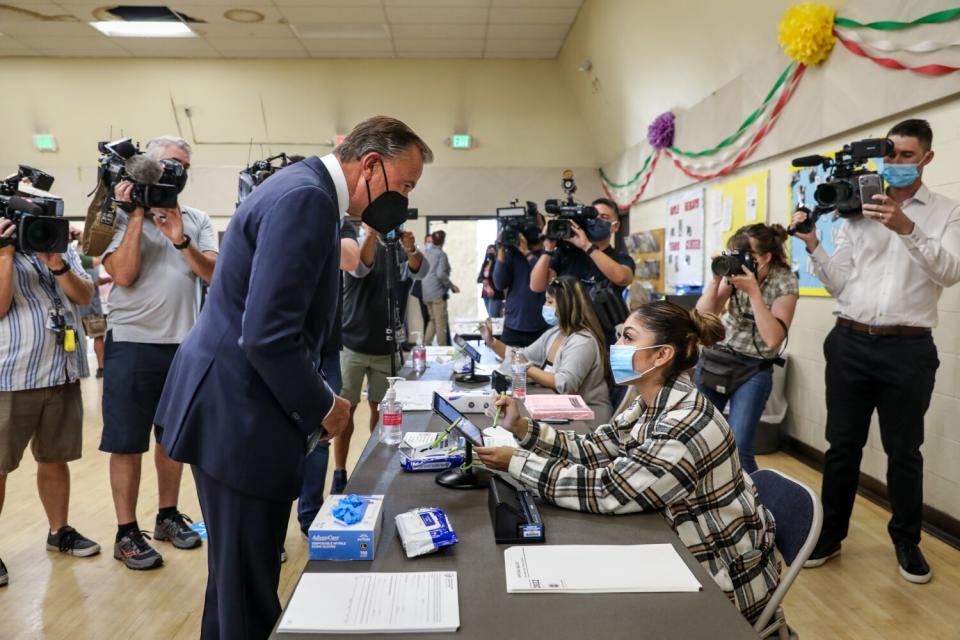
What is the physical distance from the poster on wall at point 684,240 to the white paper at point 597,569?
4421 mm

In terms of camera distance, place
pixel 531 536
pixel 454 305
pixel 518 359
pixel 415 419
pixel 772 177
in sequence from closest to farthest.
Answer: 1. pixel 531 536
2. pixel 415 419
3. pixel 518 359
4. pixel 772 177
5. pixel 454 305

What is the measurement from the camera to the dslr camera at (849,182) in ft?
7.21

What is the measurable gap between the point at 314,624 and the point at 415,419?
1228 millimetres

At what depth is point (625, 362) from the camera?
62.6 inches

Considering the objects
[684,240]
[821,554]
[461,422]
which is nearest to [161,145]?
[461,422]

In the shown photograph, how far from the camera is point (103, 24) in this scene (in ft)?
21.5

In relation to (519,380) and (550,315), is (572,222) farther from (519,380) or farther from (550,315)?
(519,380)

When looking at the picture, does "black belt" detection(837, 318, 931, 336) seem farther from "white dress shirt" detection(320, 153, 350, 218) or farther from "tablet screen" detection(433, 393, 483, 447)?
"white dress shirt" detection(320, 153, 350, 218)

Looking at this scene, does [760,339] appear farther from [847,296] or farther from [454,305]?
[454,305]

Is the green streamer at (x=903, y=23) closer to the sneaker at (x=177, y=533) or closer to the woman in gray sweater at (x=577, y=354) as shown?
the woman in gray sweater at (x=577, y=354)

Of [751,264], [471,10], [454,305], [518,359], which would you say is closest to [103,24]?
[471,10]

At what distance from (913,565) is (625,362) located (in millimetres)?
1744

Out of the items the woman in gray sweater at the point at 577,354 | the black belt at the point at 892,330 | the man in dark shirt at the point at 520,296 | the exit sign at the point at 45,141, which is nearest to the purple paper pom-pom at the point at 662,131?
the man in dark shirt at the point at 520,296

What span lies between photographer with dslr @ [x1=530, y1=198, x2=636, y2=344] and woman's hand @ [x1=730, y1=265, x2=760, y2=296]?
0.67 m
